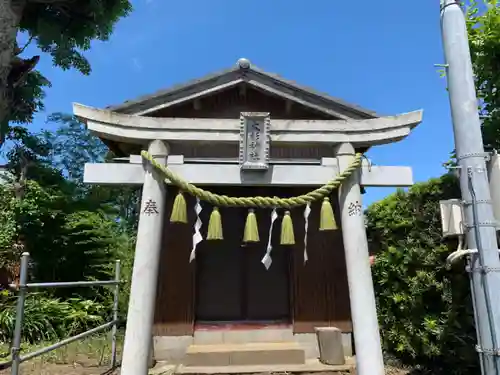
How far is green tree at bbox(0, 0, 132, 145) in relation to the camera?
11.9m

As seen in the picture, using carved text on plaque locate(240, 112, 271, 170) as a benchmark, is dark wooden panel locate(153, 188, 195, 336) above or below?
below

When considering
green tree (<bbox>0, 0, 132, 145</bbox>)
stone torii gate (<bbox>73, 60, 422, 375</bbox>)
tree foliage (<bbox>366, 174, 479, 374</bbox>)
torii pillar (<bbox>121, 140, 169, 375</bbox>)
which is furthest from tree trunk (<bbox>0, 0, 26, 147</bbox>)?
tree foliage (<bbox>366, 174, 479, 374</bbox>)

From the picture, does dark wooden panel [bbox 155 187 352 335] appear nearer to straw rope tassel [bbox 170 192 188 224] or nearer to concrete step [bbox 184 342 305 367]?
concrete step [bbox 184 342 305 367]

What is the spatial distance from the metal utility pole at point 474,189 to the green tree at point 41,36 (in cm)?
1191

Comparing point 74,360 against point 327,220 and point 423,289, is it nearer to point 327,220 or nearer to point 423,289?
point 327,220

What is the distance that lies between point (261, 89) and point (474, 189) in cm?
358

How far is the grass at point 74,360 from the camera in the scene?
20.7 ft

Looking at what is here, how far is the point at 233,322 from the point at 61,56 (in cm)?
1283

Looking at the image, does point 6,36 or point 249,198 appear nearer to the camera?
point 249,198

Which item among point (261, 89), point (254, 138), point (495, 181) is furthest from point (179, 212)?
point (495, 181)

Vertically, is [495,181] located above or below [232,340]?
above

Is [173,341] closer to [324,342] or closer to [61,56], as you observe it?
[324,342]

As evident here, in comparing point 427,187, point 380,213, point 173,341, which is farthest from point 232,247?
point 427,187

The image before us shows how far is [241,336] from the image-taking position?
684 cm
